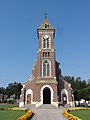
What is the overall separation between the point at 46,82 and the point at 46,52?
318 inches

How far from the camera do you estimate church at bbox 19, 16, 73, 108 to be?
48.3m

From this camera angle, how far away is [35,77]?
5147 centimetres

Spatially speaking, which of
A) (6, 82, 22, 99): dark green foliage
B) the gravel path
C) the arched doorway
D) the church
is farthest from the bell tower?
(6, 82, 22, 99): dark green foliage

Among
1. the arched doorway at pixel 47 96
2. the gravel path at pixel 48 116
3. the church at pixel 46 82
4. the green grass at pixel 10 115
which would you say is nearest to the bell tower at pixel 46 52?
the church at pixel 46 82

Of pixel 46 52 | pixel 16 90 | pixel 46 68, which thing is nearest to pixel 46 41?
pixel 46 52

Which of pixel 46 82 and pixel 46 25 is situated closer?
pixel 46 82

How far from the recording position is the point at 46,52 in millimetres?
52219

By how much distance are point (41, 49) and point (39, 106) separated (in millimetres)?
14601

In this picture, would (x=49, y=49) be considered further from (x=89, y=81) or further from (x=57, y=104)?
(x=89, y=81)

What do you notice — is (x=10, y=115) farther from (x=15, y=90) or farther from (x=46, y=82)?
(x=15, y=90)

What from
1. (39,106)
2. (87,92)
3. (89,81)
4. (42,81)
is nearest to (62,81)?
(42,81)

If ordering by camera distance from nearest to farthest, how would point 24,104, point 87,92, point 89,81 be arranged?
point 24,104
point 87,92
point 89,81

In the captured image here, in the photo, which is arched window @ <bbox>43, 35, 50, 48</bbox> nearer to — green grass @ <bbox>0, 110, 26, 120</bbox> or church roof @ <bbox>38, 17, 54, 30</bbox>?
church roof @ <bbox>38, 17, 54, 30</bbox>

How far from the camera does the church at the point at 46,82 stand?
48.3m
